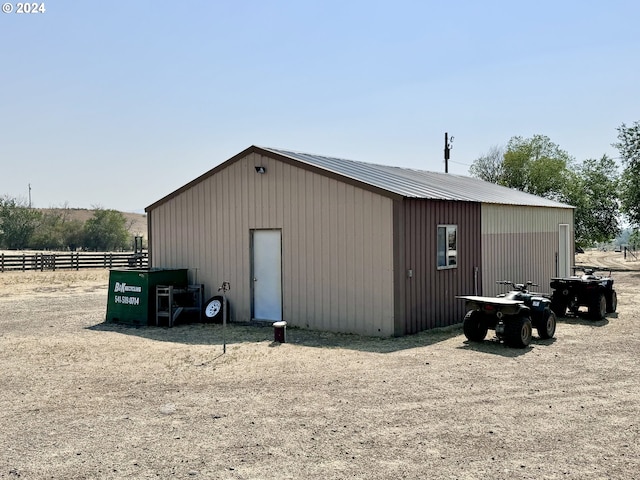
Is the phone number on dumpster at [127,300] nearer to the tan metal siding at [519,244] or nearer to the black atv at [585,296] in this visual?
the tan metal siding at [519,244]

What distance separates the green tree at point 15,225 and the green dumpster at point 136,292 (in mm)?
51733

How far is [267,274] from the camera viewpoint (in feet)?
42.0

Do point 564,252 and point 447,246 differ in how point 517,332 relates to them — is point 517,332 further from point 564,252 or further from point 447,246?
point 564,252

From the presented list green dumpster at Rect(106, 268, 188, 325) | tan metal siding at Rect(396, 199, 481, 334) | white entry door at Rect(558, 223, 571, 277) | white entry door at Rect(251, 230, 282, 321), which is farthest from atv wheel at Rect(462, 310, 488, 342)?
white entry door at Rect(558, 223, 571, 277)

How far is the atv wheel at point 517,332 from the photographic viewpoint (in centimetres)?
949

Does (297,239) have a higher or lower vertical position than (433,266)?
higher

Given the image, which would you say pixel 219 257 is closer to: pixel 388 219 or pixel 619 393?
pixel 388 219

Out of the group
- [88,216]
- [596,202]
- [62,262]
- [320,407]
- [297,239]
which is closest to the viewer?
[320,407]

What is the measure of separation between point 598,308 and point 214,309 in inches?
334

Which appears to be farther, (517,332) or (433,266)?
(433,266)

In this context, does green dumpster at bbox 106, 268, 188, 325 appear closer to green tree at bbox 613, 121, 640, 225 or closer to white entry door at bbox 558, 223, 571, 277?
white entry door at bbox 558, 223, 571, 277

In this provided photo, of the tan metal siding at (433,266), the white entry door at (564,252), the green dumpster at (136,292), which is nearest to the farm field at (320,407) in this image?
the tan metal siding at (433,266)

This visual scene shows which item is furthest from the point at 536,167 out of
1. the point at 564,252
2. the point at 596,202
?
the point at 564,252

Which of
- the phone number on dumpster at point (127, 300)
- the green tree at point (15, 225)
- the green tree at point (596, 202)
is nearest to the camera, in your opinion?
the phone number on dumpster at point (127, 300)
